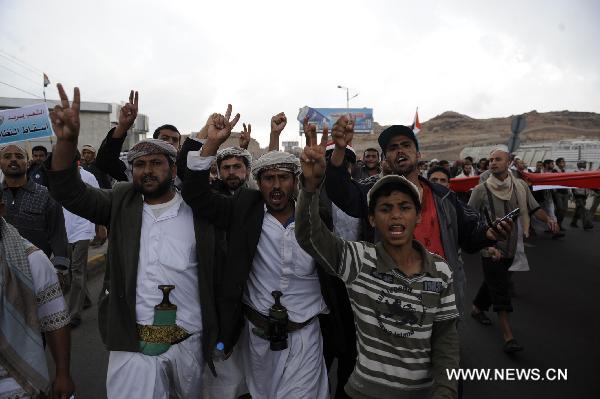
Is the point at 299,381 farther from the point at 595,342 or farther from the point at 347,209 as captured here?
the point at 595,342

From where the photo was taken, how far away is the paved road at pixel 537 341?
10.8ft

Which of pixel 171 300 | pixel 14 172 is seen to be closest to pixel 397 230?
pixel 171 300

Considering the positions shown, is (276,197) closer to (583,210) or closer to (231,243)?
(231,243)

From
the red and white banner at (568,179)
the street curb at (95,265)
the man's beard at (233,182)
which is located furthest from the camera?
the street curb at (95,265)

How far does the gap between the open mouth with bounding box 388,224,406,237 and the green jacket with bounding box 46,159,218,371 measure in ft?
3.19

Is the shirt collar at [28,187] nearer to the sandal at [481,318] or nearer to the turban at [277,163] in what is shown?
the turban at [277,163]

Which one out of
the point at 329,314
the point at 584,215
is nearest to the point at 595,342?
the point at 329,314

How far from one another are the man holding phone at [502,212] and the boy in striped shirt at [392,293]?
2.32 metres

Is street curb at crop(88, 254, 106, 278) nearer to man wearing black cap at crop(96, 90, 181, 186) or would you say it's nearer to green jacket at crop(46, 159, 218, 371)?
man wearing black cap at crop(96, 90, 181, 186)

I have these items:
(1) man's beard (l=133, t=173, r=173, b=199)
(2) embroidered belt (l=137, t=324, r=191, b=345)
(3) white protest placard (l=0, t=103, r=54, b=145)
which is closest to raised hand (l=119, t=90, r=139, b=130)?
(1) man's beard (l=133, t=173, r=173, b=199)

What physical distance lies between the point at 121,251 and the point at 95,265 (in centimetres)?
529

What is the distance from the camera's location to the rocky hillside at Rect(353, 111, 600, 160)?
2694 inches

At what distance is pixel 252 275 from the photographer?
Answer: 2.41 m

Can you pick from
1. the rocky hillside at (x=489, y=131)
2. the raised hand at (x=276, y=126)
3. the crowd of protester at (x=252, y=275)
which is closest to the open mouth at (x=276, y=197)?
the crowd of protester at (x=252, y=275)
